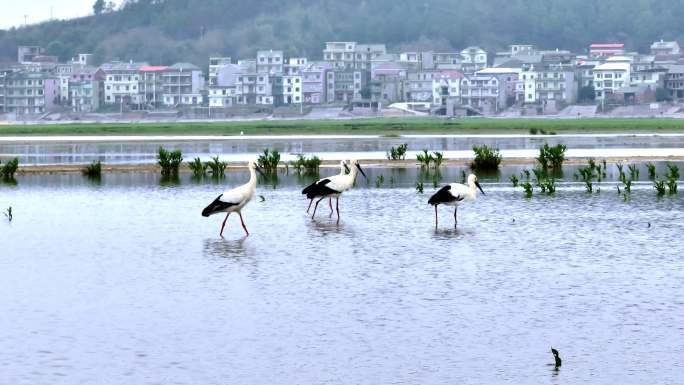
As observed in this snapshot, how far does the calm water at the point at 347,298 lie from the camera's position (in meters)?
14.5

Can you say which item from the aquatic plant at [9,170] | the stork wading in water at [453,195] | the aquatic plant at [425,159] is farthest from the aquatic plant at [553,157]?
the stork wading in water at [453,195]

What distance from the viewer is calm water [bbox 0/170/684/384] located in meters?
14.5

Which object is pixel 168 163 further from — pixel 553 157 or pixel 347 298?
pixel 347 298

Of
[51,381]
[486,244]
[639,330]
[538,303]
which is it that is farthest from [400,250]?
[51,381]

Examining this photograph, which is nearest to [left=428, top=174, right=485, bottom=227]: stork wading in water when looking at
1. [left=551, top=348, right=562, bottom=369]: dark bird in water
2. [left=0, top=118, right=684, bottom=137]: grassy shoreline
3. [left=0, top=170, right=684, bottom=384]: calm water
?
[left=0, top=170, right=684, bottom=384]: calm water

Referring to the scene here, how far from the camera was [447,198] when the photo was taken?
26875 millimetres

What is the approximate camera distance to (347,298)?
59.8ft

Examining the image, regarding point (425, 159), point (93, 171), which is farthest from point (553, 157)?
point (93, 171)

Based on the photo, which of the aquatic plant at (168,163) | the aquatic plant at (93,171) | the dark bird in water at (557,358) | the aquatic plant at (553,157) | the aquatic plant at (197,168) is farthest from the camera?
the aquatic plant at (93,171)

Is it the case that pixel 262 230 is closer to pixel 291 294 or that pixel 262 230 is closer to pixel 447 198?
pixel 447 198

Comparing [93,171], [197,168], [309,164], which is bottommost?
[93,171]

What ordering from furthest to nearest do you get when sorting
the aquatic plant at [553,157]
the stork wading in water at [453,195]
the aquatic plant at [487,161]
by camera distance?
the aquatic plant at [487,161]
the aquatic plant at [553,157]
the stork wading in water at [453,195]

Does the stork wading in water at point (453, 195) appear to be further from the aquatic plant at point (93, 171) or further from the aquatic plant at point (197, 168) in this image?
the aquatic plant at point (93, 171)

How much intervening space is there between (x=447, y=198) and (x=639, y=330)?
36.5 ft
